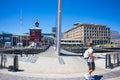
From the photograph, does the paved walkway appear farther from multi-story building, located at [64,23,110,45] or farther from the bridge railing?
multi-story building, located at [64,23,110,45]

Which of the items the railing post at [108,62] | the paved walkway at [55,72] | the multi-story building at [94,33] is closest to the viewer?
the paved walkway at [55,72]

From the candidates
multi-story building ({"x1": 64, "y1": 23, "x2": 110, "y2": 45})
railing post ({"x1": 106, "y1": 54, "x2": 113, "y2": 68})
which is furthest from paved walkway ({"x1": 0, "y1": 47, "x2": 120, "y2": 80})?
multi-story building ({"x1": 64, "y1": 23, "x2": 110, "y2": 45})

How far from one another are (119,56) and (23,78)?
8.61 m

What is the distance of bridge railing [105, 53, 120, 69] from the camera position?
13420mm

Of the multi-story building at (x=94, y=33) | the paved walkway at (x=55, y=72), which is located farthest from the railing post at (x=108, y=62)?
the multi-story building at (x=94, y=33)

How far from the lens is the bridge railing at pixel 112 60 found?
13.4 meters

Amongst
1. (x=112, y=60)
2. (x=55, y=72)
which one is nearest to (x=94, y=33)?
(x=112, y=60)

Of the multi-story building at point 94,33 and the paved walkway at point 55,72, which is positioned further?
the multi-story building at point 94,33

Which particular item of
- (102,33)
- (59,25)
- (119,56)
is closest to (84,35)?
(102,33)

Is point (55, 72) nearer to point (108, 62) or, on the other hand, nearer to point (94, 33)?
point (108, 62)

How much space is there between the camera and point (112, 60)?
48.3 feet

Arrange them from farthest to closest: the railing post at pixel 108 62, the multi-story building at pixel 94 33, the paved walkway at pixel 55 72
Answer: the multi-story building at pixel 94 33, the railing post at pixel 108 62, the paved walkway at pixel 55 72

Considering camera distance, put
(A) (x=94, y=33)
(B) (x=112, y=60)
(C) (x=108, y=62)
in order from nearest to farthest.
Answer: (C) (x=108, y=62) → (B) (x=112, y=60) → (A) (x=94, y=33)

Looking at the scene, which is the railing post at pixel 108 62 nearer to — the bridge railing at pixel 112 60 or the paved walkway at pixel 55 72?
the bridge railing at pixel 112 60
